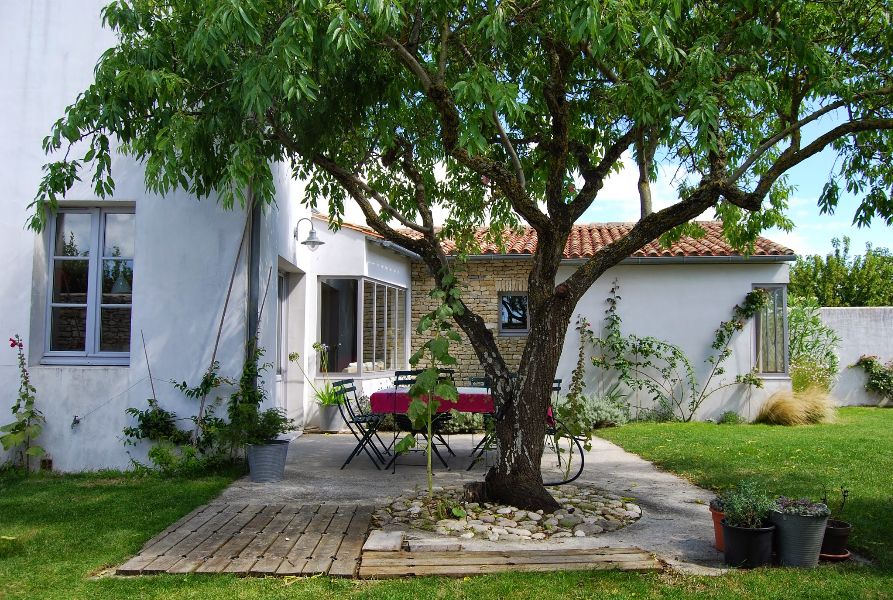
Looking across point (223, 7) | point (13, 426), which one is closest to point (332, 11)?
point (223, 7)

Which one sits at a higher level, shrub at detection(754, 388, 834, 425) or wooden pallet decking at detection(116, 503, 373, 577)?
shrub at detection(754, 388, 834, 425)

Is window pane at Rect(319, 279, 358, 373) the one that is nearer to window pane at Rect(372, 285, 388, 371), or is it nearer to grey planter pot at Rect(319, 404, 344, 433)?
window pane at Rect(372, 285, 388, 371)

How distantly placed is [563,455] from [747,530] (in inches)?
185

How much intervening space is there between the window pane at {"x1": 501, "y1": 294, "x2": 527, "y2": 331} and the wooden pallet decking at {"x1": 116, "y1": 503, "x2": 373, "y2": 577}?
7772 mm

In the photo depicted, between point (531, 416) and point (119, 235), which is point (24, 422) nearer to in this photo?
point (119, 235)

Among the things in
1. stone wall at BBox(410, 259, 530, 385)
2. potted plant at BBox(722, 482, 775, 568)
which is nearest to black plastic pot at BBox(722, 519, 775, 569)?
potted plant at BBox(722, 482, 775, 568)

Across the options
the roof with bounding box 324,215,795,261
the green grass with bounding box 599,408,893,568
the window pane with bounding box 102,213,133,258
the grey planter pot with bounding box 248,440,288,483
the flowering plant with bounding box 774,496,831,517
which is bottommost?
the green grass with bounding box 599,408,893,568

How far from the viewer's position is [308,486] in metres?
7.29

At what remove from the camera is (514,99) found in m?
5.07

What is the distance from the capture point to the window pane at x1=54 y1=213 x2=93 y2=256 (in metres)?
7.94

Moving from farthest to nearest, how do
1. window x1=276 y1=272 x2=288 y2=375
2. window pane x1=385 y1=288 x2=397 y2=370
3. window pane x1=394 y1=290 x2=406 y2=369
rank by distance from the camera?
window pane x1=394 y1=290 x2=406 y2=369
window pane x1=385 y1=288 x2=397 y2=370
window x1=276 y1=272 x2=288 y2=375

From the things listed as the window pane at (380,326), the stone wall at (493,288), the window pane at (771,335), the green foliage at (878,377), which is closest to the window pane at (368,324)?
the window pane at (380,326)

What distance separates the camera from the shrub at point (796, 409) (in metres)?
12.5

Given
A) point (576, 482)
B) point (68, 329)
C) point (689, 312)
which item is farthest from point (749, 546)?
point (689, 312)
